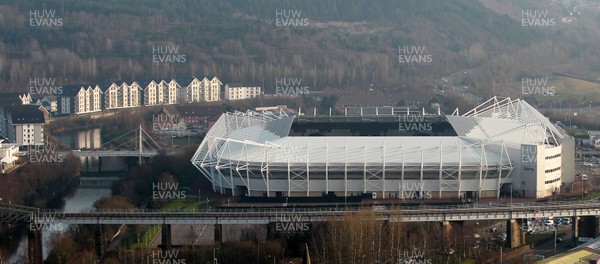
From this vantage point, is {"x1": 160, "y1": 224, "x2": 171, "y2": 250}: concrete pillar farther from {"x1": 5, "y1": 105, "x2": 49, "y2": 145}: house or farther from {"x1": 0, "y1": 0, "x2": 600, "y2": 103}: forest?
{"x1": 0, "y1": 0, "x2": 600, "y2": 103}: forest

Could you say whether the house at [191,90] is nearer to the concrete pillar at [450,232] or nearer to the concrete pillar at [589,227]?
the concrete pillar at [450,232]

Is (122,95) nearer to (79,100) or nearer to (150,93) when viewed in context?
(150,93)

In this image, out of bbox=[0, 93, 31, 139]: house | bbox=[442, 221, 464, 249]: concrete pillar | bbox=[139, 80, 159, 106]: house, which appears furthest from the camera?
bbox=[139, 80, 159, 106]: house

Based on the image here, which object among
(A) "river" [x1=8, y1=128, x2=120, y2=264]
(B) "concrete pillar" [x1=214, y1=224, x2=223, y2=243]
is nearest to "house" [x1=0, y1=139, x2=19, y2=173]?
(A) "river" [x1=8, y1=128, x2=120, y2=264]

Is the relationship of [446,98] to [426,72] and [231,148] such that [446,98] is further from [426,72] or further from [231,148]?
[231,148]

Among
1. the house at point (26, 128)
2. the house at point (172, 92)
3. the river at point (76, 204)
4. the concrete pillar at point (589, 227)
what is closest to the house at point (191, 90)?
the house at point (172, 92)

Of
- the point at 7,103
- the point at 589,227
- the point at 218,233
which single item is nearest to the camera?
the point at 218,233

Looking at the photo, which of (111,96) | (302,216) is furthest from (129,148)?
(302,216)
